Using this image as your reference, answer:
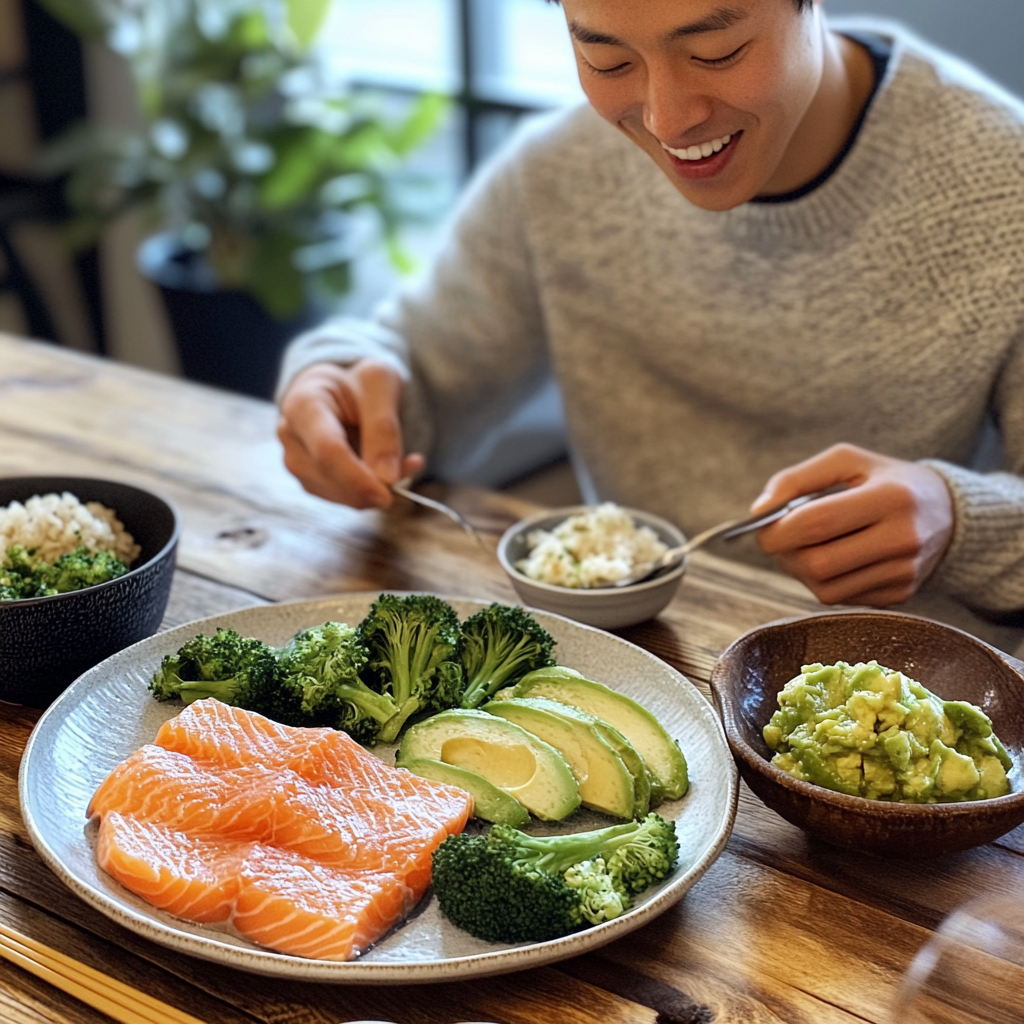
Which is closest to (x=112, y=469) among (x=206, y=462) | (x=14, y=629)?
(x=206, y=462)

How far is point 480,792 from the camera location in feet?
3.61

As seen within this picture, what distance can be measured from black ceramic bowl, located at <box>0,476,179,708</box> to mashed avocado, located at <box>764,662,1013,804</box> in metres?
0.70

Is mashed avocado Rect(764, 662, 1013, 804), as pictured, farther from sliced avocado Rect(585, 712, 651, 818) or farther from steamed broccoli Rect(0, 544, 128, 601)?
steamed broccoli Rect(0, 544, 128, 601)

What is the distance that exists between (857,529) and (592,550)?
324 millimetres

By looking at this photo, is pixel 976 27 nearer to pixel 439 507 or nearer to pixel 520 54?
pixel 520 54

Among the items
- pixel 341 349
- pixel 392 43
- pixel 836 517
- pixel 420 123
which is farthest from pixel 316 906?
pixel 392 43

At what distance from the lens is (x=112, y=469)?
2.01m

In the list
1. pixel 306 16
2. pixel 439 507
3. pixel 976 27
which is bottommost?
pixel 439 507

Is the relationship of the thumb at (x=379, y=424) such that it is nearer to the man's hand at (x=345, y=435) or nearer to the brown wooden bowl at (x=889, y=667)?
the man's hand at (x=345, y=435)

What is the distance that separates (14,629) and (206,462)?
31.9 inches

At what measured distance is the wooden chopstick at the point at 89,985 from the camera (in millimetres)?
929

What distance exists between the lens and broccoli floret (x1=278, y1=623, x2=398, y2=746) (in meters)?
1.23

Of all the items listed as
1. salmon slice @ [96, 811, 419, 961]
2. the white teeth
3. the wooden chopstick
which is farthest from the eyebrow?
the wooden chopstick

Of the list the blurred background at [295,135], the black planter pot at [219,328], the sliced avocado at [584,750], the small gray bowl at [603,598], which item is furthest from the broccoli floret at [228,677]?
the black planter pot at [219,328]
